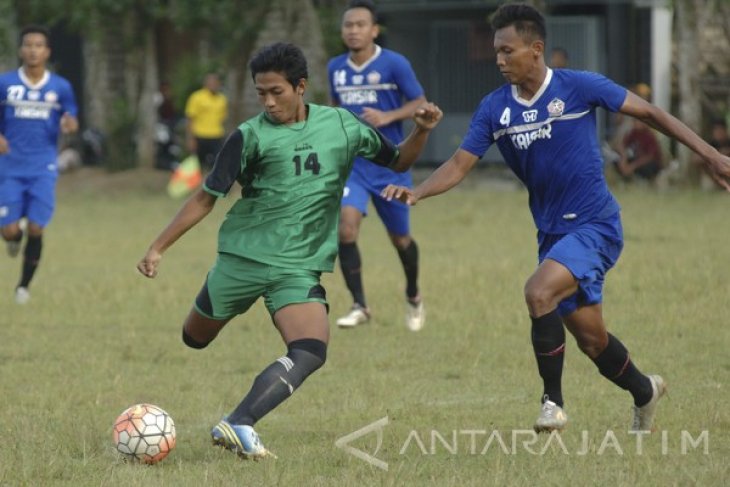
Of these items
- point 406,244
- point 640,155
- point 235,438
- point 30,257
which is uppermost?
point 235,438

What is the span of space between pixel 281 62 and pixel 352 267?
4.89 metres

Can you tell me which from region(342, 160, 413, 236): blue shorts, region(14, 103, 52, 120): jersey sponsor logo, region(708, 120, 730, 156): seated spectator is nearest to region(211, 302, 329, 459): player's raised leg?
region(342, 160, 413, 236): blue shorts

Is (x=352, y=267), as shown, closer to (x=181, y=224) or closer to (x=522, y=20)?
(x=522, y=20)

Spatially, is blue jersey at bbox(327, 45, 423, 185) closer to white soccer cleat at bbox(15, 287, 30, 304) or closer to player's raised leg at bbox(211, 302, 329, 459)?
white soccer cleat at bbox(15, 287, 30, 304)

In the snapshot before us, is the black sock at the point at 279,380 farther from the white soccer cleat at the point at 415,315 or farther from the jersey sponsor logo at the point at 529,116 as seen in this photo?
the white soccer cleat at the point at 415,315

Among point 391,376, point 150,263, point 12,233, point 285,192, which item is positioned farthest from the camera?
point 12,233

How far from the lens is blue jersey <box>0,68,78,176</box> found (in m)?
13.4

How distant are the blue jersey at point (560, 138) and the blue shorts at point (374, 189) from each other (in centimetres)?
409

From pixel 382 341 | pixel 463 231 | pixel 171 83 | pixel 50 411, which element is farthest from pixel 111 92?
pixel 50 411

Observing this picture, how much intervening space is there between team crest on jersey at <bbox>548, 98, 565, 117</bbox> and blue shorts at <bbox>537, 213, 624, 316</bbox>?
0.55m

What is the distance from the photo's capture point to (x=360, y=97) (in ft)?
39.0

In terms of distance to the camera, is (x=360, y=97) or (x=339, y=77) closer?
(x=360, y=97)

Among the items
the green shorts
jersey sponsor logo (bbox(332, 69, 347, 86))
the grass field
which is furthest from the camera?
jersey sponsor logo (bbox(332, 69, 347, 86))

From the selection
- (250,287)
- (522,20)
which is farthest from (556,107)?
(250,287)
